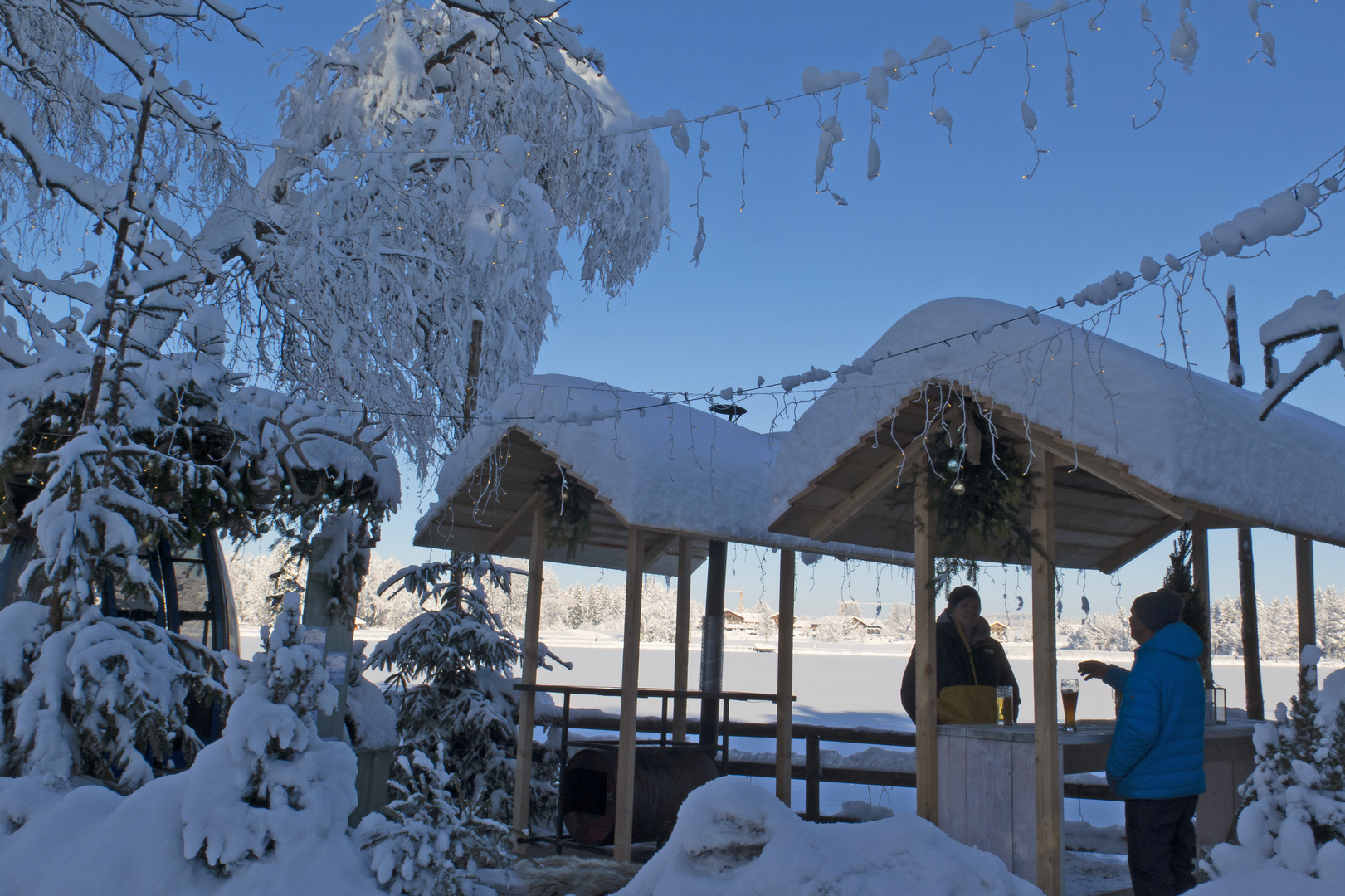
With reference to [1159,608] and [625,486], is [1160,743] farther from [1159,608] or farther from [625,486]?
[625,486]

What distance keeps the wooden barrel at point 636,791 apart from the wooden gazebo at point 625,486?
0.44 m

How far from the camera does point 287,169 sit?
9797mm

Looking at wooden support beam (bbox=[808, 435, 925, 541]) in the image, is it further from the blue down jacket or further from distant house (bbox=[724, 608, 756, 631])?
distant house (bbox=[724, 608, 756, 631])

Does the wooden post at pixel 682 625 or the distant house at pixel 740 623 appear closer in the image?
the wooden post at pixel 682 625

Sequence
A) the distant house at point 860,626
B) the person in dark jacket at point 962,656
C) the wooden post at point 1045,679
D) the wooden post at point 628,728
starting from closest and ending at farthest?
the wooden post at point 1045,679, the person in dark jacket at point 962,656, the wooden post at point 628,728, the distant house at point 860,626

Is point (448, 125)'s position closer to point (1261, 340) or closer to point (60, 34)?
point (60, 34)

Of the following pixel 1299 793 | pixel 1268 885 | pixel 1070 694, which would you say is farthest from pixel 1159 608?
pixel 1268 885

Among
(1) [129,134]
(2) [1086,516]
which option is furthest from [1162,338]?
(1) [129,134]

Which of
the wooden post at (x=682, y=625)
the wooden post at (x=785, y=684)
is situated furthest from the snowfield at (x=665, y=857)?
the wooden post at (x=682, y=625)

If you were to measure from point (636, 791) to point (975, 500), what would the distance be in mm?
3662

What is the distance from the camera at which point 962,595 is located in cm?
576

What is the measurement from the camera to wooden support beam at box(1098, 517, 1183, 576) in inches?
279

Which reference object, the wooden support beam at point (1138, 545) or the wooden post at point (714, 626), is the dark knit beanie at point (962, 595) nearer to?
the wooden support beam at point (1138, 545)

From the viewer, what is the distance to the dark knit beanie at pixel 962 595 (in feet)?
18.9
